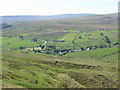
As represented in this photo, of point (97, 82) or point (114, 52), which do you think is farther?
point (114, 52)

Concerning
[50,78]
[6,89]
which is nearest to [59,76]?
[50,78]

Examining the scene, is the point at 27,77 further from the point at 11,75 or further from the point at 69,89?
the point at 69,89

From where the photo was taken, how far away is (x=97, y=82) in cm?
6375

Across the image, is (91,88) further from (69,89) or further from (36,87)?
(36,87)

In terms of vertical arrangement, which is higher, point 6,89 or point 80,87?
point 6,89

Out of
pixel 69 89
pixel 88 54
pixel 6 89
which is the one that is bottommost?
pixel 88 54

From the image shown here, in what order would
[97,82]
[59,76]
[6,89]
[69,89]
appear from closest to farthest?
1. [6,89]
2. [69,89]
3. [97,82]
4. [59,76]

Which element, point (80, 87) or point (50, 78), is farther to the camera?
point (50, 78)

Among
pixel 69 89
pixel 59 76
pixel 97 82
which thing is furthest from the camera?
pixel 59 76

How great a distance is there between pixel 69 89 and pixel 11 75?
65.8 ft

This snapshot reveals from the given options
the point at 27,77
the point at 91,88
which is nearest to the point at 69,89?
the point at 91,88

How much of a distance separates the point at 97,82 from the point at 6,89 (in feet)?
107

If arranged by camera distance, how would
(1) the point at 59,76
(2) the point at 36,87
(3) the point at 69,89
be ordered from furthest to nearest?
(1) the point at 59,76, (3) the point at 69,89, (2) the point at 36,87

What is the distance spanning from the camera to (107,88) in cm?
6125
